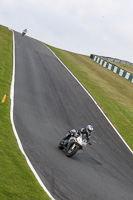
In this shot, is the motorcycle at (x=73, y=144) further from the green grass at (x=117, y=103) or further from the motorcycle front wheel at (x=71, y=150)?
the green grass at (x=117, y=103)

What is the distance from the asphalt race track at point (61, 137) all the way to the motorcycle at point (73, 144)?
268 mm

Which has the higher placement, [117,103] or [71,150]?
[117,103]

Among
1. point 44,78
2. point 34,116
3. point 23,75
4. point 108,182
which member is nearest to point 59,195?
point 108,182

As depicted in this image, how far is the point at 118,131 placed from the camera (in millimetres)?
21312

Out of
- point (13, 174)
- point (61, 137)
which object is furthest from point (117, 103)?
point (13, 174)

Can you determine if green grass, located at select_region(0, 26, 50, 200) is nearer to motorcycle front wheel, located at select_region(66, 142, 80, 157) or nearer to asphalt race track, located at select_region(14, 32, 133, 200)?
asphalt race track, located at select_region(14, 32, 133, 200)

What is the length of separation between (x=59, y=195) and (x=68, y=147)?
434 centimetres

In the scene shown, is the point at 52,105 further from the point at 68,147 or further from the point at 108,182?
the point at 108,182

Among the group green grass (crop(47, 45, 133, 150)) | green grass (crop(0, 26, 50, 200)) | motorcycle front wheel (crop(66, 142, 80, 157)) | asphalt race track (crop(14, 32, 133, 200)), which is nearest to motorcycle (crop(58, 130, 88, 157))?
motorcycle front wheel (crop(66, 142, 80, 157))

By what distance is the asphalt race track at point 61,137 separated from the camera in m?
11.0

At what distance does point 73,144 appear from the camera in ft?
44.7

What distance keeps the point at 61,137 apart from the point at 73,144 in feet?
7.32

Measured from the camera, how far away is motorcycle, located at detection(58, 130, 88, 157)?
13.3 meters

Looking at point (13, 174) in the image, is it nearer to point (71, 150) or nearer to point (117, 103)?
point (71, 150)
